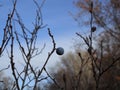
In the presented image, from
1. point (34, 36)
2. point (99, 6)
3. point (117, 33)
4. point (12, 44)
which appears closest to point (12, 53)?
point (12, 44)

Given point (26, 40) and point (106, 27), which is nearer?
point (26, 40)

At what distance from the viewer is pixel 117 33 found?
23.4 metres

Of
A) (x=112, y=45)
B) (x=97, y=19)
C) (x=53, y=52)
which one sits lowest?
(x=112, y=45)

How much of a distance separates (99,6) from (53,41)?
2320cm

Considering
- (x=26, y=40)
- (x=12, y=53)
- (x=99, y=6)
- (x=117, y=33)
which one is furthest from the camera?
(x=99, y=6)

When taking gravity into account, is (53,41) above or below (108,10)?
above

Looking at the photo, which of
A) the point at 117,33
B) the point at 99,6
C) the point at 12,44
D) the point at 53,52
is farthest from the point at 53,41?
the point at 99,6

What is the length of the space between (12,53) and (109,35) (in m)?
22.1

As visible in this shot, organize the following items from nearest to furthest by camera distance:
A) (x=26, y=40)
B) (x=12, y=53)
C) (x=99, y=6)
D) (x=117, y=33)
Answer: (x=12, y=53)
(x=26, y=40)
(x=117, y=33)
(x=99, y=6)

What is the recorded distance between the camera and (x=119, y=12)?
23.5 meters

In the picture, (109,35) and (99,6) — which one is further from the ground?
(99,6)

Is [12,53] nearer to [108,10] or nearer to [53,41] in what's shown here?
[53,41]

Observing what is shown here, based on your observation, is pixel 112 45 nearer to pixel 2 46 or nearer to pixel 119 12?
pixel 119 12

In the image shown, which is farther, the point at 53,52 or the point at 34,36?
the point at 34,36
